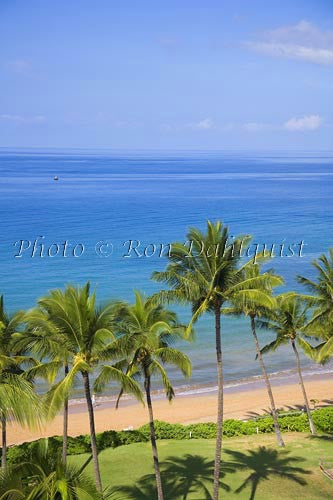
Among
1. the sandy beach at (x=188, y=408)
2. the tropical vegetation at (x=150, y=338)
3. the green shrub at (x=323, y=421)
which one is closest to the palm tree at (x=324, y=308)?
the green shrub at (x=323, y=421)

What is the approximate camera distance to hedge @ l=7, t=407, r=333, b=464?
26.1 m

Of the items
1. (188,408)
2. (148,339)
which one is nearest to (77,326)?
(148,339)

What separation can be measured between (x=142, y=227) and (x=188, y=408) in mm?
63993

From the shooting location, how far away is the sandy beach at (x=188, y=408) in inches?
1363

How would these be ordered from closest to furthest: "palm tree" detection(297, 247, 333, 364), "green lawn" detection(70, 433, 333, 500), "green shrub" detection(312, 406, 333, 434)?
"green lawn" detection(70, 433, 333, 500), "palm tree" detection(297, 247, 333, 364), "green shrub" detection(312, 406, 333, 434)

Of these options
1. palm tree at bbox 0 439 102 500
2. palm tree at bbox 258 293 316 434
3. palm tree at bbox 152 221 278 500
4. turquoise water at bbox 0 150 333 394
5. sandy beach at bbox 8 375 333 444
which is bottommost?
sandy beach at bbox 8 375 333 444

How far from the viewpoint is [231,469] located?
23.6 metres

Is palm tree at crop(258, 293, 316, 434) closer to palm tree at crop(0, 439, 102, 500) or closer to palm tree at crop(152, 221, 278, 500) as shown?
palm tree at crop(152, 221, 278, 500)

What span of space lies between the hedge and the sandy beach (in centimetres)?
611

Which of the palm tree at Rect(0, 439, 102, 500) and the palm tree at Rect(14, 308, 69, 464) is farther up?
the palm tree at Rect(14, 308, 69, 464)

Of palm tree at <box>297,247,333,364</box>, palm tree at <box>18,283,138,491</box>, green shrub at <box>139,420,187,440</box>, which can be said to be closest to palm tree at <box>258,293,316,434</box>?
palm tree at <box>297,247,333,364</box>

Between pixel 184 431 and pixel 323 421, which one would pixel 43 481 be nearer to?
pixel 184 431

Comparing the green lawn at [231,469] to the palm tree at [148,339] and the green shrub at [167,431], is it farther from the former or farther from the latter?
the palm tree at [148,339]

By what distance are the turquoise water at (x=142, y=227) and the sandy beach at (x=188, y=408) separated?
2.81 meters
